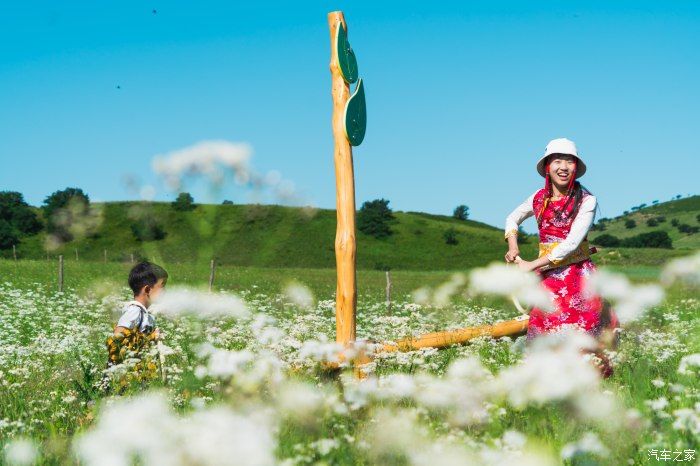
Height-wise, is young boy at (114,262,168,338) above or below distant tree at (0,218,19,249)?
below

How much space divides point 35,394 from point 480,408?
434cm

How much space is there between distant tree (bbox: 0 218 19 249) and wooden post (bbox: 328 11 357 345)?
8434cm

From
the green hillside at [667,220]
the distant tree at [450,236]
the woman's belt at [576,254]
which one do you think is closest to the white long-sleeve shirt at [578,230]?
the woman's belt at [576,254]

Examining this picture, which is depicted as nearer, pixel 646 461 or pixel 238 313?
pixel 646 461

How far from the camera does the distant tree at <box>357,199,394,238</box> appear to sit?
108812mm

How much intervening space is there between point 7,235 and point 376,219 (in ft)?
170

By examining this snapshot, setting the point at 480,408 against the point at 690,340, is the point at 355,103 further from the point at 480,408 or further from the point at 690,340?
the point at 690,340

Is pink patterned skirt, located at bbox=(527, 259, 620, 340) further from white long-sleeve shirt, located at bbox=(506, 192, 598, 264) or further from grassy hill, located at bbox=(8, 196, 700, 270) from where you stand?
grassy hill, located at bbox=(8, 196, 700, 270)

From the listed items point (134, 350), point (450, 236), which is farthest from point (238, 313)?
point (450, 236)

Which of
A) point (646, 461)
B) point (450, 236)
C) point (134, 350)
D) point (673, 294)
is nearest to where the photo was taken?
point (646, 461)

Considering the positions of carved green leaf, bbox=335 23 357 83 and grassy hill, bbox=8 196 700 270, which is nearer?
carved green leaf, bbox=335 23 357 83

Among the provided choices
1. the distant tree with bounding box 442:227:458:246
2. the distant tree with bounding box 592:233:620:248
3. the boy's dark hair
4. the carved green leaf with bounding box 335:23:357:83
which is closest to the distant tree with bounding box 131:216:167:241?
the boy's dark hair

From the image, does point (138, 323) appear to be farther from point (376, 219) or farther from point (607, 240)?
point (607, 240)

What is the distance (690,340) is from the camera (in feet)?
25.8
